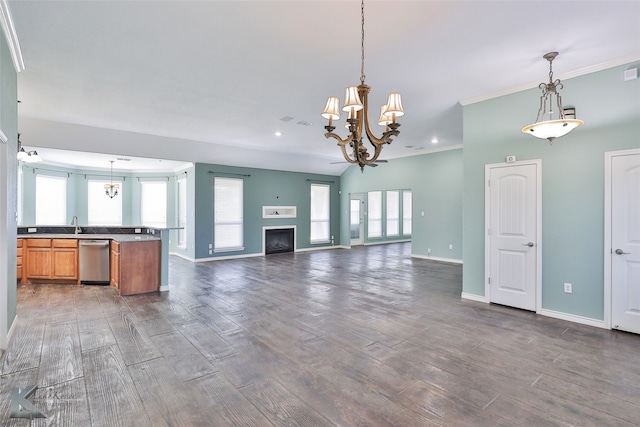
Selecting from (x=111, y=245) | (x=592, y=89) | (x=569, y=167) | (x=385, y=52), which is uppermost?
(x=385, y=52)

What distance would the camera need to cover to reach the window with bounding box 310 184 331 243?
35.4 ft

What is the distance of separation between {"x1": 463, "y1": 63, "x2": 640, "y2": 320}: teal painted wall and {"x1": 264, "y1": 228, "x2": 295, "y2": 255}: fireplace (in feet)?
22.2

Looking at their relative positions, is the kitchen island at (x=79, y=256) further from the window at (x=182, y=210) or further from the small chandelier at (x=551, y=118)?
the small chandelier at (x=551, y=118)

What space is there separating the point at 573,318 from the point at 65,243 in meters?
7.97

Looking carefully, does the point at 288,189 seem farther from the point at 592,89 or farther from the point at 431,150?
the point at 592,89

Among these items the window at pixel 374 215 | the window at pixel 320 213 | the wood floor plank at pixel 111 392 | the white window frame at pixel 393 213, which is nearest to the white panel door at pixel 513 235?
the wood floor plank at pixel 111 392

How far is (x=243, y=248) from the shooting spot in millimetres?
9055

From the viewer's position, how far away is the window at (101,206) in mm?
10164

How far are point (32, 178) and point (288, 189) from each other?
7232mm

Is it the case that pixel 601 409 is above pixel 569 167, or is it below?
below

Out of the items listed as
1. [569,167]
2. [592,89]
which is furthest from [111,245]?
[592,89]

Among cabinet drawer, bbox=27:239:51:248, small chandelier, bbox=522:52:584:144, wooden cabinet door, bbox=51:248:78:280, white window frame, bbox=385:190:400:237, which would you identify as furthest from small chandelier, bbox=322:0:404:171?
white window frame, bbox=385:190:400:237

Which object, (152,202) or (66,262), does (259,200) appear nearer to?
(152,202)

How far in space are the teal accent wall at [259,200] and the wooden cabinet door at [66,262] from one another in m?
2.87
